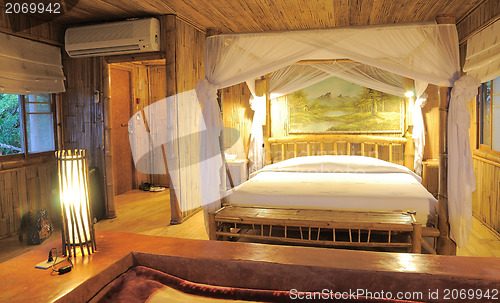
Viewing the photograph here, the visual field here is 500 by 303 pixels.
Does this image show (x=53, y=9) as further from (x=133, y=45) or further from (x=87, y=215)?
(x=87, y=215)

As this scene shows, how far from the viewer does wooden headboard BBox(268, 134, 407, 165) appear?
5328 mm

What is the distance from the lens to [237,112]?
19.8 feet

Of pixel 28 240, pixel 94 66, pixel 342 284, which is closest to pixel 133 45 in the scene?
pixel 94 66

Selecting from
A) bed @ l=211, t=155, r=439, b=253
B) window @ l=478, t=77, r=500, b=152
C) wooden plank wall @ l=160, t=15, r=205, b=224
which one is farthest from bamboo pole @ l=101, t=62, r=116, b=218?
window @ l=478, t=77, r=500, b=152

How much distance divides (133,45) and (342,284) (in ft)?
12.4

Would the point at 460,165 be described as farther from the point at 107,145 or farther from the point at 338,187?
the point at 107,145

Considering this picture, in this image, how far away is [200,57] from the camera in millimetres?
4961

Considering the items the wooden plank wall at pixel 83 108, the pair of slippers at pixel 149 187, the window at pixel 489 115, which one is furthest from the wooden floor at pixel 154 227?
the window at pixel 489 115

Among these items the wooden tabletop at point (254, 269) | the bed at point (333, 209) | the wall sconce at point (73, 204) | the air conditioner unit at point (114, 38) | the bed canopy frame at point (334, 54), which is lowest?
the bed at point (333, 209)

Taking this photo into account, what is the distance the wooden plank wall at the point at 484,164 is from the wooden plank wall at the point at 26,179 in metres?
4.71

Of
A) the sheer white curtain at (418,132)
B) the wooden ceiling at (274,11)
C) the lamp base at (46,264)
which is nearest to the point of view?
the lamp base at (46,264)

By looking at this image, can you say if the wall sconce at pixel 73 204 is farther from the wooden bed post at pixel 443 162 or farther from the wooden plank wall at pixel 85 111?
the wooden plank wall at pixel 85 111

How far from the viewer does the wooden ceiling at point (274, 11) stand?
3448 millimetres

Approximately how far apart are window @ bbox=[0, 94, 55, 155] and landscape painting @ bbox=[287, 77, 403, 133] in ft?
11.0
